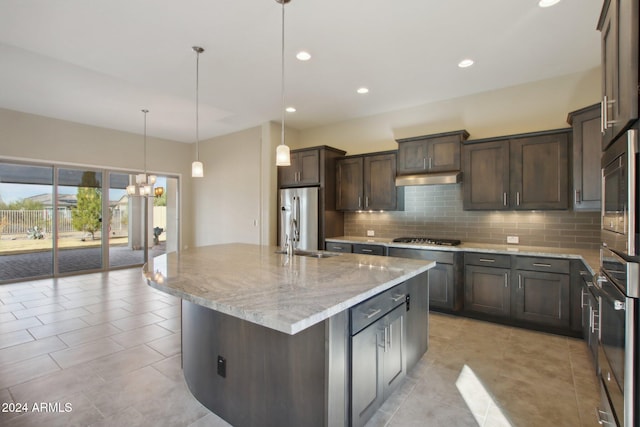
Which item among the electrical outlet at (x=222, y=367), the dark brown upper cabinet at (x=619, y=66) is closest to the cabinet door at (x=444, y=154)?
the dark brown upper cabinet at (x=619, y=66)

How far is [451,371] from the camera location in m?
2.49

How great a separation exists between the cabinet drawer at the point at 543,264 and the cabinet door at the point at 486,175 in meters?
0.70

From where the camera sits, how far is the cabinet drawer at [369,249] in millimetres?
4250

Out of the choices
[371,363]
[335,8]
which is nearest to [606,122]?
[371,363]

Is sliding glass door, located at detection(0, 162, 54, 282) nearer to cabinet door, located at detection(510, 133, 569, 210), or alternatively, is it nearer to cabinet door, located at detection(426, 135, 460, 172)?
cabinet door, located at detection(426, 135, 460, 172)

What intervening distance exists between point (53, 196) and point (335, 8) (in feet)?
21.1

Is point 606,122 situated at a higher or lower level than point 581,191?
higher

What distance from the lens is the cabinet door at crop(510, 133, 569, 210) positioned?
3348 millimetres

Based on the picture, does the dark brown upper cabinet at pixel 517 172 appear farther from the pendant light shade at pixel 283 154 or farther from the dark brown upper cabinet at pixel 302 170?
the pendant light shade at pixel 283 154

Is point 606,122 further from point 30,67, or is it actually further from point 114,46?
point 30,67

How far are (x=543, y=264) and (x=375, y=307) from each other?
8.24 feet

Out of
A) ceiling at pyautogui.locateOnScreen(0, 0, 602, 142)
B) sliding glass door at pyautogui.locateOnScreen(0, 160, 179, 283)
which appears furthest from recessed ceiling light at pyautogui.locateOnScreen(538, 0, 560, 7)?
sliding glass door at pyautogui.locateOnScreen(0, 160, 179, 283)

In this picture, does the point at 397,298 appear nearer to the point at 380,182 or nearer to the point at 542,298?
the point at 542,298

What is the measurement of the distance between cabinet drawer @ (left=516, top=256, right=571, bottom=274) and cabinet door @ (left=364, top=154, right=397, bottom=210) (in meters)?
1.75
